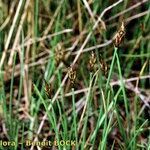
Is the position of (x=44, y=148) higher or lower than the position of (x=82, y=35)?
lower

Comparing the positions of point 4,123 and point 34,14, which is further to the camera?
point 34,14

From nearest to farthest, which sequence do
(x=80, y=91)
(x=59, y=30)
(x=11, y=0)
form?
(x=80, y=91) < (x=59, y=30) < (x=11, y=0)

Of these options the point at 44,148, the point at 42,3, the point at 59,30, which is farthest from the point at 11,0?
the point at 44,148

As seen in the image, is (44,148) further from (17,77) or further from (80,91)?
(17,77)

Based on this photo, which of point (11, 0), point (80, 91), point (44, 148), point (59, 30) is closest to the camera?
point (44, 148)

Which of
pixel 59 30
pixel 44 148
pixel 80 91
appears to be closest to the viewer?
pixel 44 148

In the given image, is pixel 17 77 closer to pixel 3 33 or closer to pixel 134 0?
pixel 3 33

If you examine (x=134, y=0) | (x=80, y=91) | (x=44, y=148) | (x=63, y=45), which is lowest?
(x=44, y=148)

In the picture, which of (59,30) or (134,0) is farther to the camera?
(134,0)

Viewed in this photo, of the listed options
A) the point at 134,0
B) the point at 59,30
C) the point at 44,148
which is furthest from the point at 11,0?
the point at 44,148
